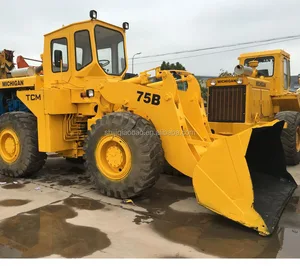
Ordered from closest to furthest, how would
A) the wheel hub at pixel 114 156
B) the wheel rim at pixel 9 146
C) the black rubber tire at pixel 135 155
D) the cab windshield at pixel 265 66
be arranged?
the black rubber tire at pixel 135 155, the wheel hub at pixel 114 156, the wheel rim at pixel 9 146, the cab windshield at pixel 265 66

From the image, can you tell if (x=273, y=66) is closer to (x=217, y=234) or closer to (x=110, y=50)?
(x=110, y=50)

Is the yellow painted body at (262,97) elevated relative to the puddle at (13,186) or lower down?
elevated

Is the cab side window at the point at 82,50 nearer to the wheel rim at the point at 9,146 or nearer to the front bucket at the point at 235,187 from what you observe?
the wheel rim at the point at 9,146

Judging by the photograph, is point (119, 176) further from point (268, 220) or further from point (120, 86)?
point (268, 220)

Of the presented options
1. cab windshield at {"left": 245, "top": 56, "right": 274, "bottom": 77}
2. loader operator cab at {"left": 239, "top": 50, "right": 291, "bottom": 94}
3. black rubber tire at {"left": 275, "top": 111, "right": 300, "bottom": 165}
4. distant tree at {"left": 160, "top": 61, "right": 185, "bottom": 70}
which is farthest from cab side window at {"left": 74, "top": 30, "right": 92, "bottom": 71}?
distant tree at {"left": 160, "top": 61, "right": 185, "bottom": 70}

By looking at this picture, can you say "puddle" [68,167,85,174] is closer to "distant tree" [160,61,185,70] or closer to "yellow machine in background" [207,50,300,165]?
"yellow machine in background" [207,50,300,165]

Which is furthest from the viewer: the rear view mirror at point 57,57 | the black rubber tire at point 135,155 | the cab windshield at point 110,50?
the rear view mirror at point 57,57

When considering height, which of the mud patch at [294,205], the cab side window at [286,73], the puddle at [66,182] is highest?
the cab side window at [286,73]

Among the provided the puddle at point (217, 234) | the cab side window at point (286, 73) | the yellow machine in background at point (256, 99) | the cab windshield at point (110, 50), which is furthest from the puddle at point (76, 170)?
the cab side window at point (286, 73)

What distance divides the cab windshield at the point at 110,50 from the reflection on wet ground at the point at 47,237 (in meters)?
2.87

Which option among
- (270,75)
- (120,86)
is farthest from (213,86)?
(120,86)

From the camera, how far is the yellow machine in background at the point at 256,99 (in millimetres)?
7594

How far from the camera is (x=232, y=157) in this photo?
3777mm

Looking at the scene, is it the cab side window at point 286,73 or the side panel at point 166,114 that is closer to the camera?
the side panel at point 166,114
